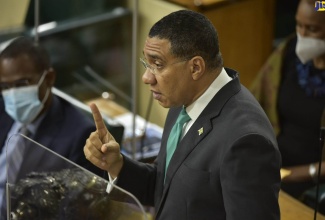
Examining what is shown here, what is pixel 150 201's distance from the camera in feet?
8.42

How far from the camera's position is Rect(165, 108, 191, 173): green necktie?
2.39m

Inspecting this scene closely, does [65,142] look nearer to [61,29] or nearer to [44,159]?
[44,159]

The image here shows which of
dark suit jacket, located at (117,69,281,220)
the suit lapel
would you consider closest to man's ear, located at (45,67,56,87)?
dark suit jacket, located at (117,69,281,220)

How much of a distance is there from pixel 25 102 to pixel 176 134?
3.81 feet

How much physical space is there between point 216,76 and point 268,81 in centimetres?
137

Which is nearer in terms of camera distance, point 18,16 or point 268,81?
point 268,81

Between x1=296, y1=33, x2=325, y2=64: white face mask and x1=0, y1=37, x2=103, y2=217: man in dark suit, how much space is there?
98 cm

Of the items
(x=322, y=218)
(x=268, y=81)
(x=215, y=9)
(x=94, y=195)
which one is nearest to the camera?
(x=94, y=195)

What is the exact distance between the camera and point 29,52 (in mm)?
3393

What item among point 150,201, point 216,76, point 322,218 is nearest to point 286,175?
point 322,218

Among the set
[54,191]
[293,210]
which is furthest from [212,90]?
[293,210]

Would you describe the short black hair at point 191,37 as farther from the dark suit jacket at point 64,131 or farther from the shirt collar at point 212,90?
the dark suit jacket at point 64,131

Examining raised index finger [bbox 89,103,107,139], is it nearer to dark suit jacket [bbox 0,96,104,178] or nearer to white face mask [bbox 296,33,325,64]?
dark suit jacket [bbox 0,96,104,178]

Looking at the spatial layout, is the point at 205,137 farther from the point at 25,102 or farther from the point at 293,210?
the point at 25,102
